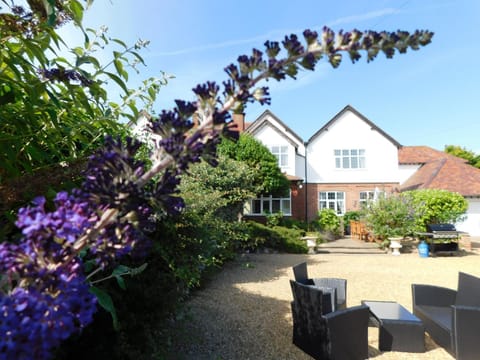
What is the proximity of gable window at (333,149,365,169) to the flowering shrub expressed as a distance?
21.3 metres

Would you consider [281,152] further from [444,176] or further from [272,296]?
[272,296]

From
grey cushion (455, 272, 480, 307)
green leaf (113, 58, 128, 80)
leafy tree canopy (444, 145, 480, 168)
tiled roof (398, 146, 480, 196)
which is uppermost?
leafy tree canopy (444, 145, 480, 168)

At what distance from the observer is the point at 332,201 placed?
20.7 metres

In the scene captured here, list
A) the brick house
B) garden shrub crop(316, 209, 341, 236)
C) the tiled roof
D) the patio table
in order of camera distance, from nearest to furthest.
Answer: the patio table < garden shrub crop(316, 209, 341, 236) < the tiled roof < the brick house

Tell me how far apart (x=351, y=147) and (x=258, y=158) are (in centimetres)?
817

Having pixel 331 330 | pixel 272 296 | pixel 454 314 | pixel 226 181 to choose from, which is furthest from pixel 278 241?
pixel 454 314

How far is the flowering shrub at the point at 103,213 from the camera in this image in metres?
0.63

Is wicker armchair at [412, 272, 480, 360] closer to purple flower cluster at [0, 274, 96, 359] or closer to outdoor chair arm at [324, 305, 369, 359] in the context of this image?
outdoor chair arm at [324, 305, 369, 359]

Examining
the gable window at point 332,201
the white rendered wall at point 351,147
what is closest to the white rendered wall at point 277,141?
the white rendered wall at point 351,147

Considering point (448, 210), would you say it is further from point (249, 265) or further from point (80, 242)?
point (80, 242)

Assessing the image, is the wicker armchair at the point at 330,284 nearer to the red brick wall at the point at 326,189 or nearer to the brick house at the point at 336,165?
the brick house at the point at 336,165

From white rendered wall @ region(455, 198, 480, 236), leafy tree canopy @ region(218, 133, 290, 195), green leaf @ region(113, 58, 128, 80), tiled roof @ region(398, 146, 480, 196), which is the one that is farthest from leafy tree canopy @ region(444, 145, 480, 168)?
green leaf @ region(113, 58, 128, 80)

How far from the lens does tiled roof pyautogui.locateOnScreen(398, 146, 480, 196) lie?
1845 cm

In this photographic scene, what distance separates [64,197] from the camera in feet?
2.27
